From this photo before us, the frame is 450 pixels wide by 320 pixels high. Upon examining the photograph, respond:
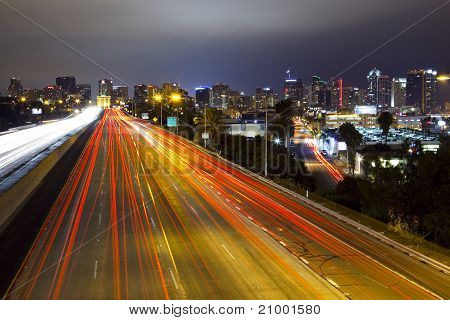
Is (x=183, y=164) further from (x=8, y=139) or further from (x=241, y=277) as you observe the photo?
(x=241, y=277)

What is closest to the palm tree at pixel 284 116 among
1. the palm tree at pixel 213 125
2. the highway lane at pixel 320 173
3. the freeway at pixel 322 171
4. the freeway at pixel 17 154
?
the highway lane at pixel 320 173

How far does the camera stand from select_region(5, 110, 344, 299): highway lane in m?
15.6

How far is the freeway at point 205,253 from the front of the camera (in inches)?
614

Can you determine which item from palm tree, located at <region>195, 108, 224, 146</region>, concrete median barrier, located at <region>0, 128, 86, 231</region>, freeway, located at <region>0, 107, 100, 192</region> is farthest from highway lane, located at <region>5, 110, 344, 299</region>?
palm tree, located at <region>195, 108, 224, 146</region>

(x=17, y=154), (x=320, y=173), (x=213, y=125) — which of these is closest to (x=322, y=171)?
(x=320, y=173)

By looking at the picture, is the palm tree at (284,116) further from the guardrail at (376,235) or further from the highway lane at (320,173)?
the guardrail at (376,235)

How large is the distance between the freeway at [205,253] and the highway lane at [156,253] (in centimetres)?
4

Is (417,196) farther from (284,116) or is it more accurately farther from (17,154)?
(284,116)

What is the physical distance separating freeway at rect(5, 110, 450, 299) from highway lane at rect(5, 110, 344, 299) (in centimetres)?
4

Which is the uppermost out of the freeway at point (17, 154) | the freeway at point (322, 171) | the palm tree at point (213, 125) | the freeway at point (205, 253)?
the palm tree at point (213, 125)

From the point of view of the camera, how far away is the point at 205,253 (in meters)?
19.8

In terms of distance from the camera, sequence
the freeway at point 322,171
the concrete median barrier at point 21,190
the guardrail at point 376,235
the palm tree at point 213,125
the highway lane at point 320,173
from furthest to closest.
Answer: the palm tree at point 213,125 → the freeway at point 322,171 → the highway lane at point 320,173 → the concrete median barrier at point 21,190 → the guardrail at point 376,235

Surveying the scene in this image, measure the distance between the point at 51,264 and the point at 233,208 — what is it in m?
12.2

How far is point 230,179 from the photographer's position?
4147 cm
